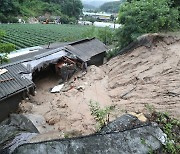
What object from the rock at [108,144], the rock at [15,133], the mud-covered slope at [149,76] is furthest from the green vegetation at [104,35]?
the rock at [108,144]

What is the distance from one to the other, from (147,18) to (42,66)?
7794mm

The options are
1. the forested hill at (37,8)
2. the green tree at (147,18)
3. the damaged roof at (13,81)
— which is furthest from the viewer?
the forested hill at (37,8)

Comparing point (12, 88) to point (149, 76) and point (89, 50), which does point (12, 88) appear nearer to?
point (149, 76)

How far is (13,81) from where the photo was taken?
39.9ft

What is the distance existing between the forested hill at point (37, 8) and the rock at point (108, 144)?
4131 centimetres

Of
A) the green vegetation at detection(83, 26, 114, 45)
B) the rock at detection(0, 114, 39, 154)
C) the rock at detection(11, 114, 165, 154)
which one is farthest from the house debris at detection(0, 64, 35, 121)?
the green vegetation at detection(83, 26, 114, 45)

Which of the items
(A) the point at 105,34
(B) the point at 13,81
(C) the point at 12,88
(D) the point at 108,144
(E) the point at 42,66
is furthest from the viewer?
(A) the point at 105,34

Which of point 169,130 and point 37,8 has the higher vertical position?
point 169,130

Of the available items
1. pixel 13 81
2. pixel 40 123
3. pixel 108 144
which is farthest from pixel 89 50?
pixel 108 144

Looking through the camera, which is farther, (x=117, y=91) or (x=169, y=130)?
(x=117, y=91)

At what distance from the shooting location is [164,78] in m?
12.5

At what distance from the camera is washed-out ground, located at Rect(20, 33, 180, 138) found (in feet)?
34.2

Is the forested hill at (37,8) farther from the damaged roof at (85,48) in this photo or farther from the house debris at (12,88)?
the house debris at (12,88)

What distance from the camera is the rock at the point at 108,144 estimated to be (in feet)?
19.2
